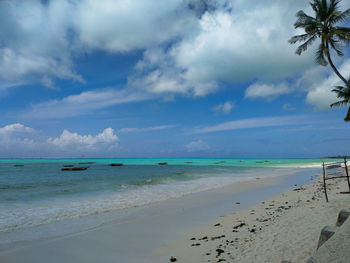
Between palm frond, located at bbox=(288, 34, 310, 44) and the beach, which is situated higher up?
palm frond, located at bbox=(288, 34, 310, 44)

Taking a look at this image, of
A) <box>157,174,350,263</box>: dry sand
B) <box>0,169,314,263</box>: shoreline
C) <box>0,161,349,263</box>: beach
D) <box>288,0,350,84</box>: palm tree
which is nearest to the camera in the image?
<box>157,174,350,263</box>: dry sand

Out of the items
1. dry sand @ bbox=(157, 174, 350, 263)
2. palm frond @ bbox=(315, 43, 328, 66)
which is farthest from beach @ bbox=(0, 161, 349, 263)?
palm frond @ bbox=(315, 43, 328, 66)

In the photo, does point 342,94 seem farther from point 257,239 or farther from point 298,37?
point 257,239

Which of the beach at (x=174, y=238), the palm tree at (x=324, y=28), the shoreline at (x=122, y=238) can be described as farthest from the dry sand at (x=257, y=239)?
the palm tree at (x=324, y=28)

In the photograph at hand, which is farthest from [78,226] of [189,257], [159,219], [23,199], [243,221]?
[23,199]

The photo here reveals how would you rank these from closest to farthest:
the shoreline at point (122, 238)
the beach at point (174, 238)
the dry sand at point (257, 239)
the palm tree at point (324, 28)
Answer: the dry sand at point (257, 239), the beach at point (174, 238), the shoreline at point (122, 238), the palm tree at point (324, 28)

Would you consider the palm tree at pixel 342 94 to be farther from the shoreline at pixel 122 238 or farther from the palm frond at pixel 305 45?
the shoreline at pixel 122 238

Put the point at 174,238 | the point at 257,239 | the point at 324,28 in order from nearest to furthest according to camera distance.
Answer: the point at 257,239 → the point at 174,238 → the point at 324,28

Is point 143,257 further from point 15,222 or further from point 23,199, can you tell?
point 23,199

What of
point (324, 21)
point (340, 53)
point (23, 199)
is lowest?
point (23, 199)

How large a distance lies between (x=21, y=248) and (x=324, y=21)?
21.4 meters

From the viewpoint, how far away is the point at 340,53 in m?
17.2

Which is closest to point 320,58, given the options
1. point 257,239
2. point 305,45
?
point 305,45

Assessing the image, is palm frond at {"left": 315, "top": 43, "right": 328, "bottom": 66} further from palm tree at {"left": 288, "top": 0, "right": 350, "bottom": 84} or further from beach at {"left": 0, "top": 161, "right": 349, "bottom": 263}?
beach at {"left": 0, "top": 161, "right": 349, "bottom": 263}
